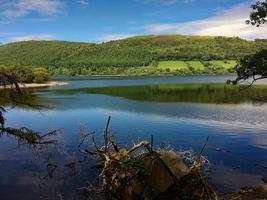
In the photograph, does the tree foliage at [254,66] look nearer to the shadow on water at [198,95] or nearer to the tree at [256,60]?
the tree at [256,60]

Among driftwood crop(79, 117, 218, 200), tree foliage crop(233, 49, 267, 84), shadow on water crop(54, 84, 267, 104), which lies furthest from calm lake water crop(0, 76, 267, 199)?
driftwood crop(79, 117, 218, 200)

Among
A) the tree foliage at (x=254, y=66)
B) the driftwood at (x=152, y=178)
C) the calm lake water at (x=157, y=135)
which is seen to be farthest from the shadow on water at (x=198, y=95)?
the driftwood at (x=152, y=178)

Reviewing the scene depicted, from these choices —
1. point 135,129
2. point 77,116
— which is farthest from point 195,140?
point 77,116

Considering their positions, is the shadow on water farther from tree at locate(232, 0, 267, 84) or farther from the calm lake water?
tree at locate(232, 0, 267, 84)

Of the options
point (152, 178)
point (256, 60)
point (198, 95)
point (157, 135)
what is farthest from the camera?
A: point (198, 95)

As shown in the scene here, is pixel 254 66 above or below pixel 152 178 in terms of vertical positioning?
above

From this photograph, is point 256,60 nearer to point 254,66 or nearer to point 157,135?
point 254,66

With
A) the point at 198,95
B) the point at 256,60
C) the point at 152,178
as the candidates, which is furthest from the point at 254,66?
the point at 198,95

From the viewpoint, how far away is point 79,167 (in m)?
37.7

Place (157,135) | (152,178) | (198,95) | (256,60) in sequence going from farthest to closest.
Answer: (198,95), (157,135), (256,60), (152,178)

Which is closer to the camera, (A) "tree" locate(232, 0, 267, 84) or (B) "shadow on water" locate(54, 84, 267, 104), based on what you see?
(A) "tree" locate(232, 0, 267, 84)

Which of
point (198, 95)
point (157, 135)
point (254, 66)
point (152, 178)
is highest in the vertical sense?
point (254, 66)

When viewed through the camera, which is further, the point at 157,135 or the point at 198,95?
the point at 198,95

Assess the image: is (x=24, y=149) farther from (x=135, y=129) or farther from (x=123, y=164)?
(x=123, y=164)
